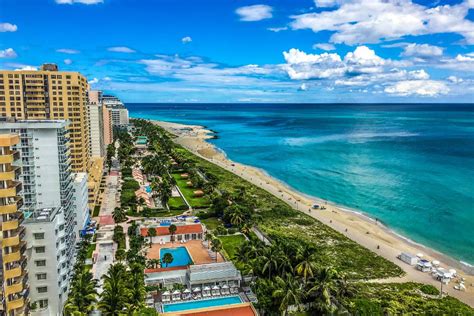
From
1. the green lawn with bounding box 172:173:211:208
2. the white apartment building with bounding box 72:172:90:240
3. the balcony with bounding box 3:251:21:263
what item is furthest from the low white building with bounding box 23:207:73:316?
the green lawn with bounding box 172:173:211:208

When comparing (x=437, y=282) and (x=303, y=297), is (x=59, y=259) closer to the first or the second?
(x=303, y=297)

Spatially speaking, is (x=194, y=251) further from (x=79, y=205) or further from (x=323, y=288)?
(x=323, y=288)

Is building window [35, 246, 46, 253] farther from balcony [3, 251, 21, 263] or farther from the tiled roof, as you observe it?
the tiled roof

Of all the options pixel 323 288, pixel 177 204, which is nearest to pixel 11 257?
pixel 323 288

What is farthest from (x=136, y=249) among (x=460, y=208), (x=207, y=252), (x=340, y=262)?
(x=460, y=208)

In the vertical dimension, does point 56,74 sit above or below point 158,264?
above

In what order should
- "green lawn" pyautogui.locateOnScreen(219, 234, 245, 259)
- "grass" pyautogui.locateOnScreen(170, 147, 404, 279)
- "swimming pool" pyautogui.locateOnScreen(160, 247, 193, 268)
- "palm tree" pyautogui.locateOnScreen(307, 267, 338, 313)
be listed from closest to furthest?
"palm tree" pyautogui.locateOnScreen(307, 267, 338, 313), "grass" pyautogui.locateOnScreen(170, 147, 404, 279), "swimming pool" pyautogui.locateOnScreen(160, 247, 193, 268), "green lawn" pyautogui.locateOnScreen(219, 234, 245, 259)
